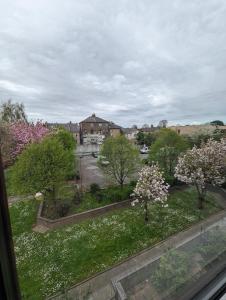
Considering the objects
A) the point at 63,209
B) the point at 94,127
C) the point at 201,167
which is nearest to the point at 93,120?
the point at 94,127

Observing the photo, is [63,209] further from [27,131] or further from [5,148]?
[27,131]

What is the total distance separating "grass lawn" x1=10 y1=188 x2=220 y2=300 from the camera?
379 cm

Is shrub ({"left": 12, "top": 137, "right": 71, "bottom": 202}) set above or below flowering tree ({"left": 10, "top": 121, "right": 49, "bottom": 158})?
below

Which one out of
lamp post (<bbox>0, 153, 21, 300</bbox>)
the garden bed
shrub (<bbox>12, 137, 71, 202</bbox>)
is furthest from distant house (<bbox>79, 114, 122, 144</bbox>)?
lamp post (<bbox>0, 153, 21, 300</bbox>)

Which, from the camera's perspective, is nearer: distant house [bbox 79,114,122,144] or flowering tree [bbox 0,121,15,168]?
flowering tree [bbox 0,121,15,168]

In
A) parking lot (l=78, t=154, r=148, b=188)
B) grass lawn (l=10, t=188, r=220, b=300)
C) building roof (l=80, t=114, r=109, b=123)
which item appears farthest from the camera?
building roof (l=80, t=114, r=109, b=123)

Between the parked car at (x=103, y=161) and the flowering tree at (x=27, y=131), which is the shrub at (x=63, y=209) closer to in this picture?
the parked car at (x=103, y=161)

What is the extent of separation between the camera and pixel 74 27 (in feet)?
5.18

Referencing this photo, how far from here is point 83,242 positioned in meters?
5.06

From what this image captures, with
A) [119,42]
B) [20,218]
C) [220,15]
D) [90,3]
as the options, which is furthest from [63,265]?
[220,15]

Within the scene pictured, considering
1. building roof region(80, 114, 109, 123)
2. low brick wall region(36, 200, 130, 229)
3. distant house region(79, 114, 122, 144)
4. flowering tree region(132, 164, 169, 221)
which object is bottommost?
low brick wall region(36, 200, 130, 229)

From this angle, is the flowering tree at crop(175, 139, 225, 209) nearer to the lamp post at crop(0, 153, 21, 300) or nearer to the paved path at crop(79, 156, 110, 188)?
the paved path at crop(79, 156, 110, 188)

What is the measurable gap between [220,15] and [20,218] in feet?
21.6

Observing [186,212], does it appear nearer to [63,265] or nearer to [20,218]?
[63,265]
